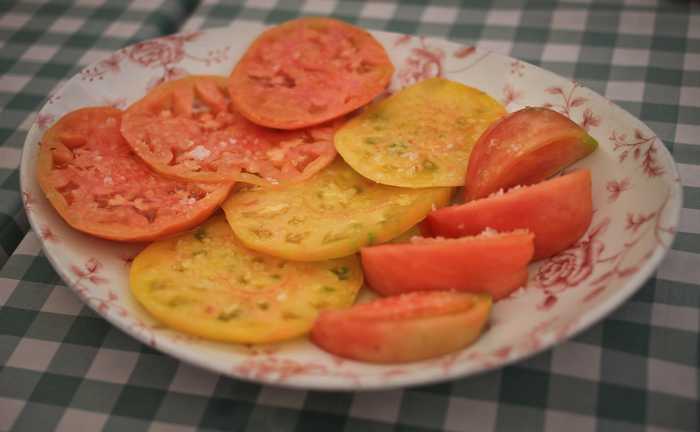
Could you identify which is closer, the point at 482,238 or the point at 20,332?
the point at 482,238

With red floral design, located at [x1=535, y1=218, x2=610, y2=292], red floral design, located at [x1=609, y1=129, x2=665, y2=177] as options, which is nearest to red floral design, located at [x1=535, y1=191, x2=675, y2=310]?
red floral design, located at [x1=535, y1=218, x2=610, y2=292]

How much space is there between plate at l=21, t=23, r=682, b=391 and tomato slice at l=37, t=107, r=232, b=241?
5cm

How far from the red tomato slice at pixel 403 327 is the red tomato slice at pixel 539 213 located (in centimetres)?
20

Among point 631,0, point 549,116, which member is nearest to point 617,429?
point 549,116

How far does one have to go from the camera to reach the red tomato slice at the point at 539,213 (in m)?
1.61

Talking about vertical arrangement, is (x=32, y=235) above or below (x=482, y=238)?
below

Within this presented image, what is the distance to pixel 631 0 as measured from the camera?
9.04 feet

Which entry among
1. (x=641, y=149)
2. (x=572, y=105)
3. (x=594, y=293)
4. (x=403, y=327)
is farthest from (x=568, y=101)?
(x=403, y=327)

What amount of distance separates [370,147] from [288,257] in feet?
1.33

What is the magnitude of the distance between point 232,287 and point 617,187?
0.85 meters

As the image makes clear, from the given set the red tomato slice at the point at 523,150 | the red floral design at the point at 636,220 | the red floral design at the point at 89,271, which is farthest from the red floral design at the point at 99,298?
the red floral design at the point at 636,220

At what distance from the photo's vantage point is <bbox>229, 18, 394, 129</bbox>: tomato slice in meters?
2.01

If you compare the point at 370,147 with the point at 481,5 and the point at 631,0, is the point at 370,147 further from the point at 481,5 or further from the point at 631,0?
the point at 631,0

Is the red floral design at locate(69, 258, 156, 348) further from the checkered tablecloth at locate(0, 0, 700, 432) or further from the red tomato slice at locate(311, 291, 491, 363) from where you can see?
the red tomato slice at locate(311, 291, 491, 363)
